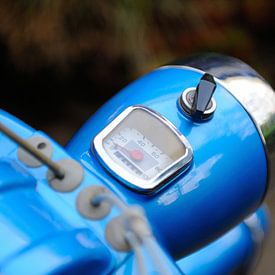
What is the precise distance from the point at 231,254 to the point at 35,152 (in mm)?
535

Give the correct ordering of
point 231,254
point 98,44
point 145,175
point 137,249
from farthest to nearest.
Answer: point 98,44
point 231,254
point 145,175
point 137,249

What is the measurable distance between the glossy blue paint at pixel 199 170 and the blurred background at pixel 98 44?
693 millimetres

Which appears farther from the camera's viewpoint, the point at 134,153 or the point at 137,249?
the point at 134,153

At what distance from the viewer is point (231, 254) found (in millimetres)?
1072

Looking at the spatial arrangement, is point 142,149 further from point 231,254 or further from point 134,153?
point 231,254

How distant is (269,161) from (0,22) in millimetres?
944

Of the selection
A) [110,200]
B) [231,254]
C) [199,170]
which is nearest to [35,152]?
[110,200]

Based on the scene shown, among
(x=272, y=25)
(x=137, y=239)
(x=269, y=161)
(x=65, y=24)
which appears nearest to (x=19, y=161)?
(x=137, y=239)

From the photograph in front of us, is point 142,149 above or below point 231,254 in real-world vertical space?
above

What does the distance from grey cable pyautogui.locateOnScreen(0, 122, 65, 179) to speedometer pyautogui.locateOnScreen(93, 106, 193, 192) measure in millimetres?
92

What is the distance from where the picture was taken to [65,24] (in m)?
1.55

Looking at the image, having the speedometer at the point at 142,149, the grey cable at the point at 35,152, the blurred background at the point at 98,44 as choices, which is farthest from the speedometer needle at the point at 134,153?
the blurred background at the point at 98,44

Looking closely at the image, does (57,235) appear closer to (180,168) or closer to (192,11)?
(180,168)

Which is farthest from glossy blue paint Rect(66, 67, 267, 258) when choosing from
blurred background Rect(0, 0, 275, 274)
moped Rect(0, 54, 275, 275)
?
blurred background Rect(0, 0, 275, 274)
